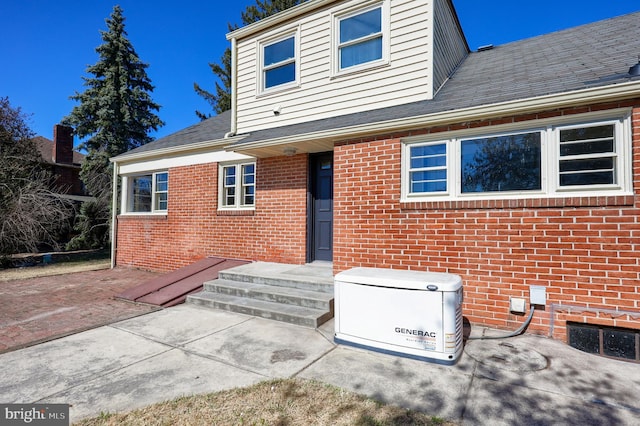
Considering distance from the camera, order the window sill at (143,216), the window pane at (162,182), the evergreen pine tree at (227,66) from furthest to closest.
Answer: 1. the evergreen pine tree at (227,66)
2. the window pane at (162,182)
3. the window sill at (143,216)

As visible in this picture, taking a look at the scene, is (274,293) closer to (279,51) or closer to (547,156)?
(547,156)

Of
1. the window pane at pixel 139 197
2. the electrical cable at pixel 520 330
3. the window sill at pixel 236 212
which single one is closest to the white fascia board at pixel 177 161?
the window pane at pixel 139 197

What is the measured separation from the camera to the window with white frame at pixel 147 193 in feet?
30.9

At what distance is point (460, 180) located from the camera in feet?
15.5

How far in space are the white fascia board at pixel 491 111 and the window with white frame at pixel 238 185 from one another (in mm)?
2340

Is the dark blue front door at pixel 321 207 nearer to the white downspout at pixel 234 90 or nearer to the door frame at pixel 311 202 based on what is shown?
the door frame at pixel 311 202

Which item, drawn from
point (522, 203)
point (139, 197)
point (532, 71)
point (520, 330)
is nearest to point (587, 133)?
point (522, 203)

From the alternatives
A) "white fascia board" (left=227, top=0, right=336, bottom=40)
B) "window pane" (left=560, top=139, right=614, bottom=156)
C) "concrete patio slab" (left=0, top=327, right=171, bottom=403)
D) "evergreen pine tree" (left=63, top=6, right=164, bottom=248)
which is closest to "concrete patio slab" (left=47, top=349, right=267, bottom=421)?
"concrete patio slab" (left=0, top=327, right=171, bottom=403)

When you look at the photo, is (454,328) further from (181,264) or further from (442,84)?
(181,264)

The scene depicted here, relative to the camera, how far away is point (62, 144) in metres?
20.3

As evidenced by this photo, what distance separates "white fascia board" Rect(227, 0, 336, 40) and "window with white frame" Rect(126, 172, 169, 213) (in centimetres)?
449

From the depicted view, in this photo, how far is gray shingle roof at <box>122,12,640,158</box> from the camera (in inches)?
167

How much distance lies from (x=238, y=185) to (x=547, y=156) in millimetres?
6371

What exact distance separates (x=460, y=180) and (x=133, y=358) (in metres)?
4.91
